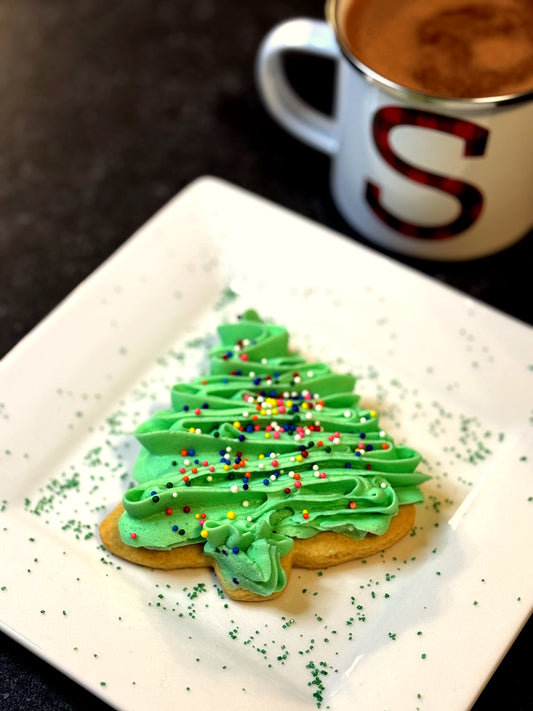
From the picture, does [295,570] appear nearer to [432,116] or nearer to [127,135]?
[432,116]

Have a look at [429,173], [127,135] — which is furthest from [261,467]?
[127,135]

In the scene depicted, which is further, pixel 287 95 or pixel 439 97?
pixel 287 95

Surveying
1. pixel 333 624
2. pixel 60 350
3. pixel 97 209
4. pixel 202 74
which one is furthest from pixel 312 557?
pixel 202 74

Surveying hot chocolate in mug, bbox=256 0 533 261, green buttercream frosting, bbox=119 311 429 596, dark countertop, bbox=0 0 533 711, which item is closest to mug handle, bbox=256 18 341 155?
hot chocolate in mug, bbox=256 0 533 261

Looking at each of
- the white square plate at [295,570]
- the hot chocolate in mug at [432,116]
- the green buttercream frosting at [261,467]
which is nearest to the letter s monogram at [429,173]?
the hot chocolate in mug at [432,116]

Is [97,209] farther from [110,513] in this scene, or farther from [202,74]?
[110,513]

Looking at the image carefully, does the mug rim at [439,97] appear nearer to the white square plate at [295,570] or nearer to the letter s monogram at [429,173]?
the letter s monogram at [429,173]
